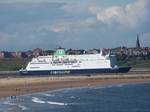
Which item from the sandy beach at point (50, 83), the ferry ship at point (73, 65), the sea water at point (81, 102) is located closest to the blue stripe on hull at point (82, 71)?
the ferry ship at point (73, 65)

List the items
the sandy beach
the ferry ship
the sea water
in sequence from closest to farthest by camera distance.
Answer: the sea water, the sandy beach, the ferry ship

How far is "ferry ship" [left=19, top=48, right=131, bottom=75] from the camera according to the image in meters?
135

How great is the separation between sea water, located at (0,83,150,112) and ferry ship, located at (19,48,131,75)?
175 ft

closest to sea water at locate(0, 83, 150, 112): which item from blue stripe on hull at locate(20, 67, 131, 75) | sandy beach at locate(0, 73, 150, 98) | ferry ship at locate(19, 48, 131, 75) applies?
sandy beach at locate(0, 73, 150, 98)

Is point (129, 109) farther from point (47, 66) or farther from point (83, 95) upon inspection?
point (47, 66)

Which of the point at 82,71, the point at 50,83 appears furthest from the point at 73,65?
the point at 50,83

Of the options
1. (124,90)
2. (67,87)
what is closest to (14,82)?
(67,87)

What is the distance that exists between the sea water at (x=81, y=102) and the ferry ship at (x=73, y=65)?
5328cm

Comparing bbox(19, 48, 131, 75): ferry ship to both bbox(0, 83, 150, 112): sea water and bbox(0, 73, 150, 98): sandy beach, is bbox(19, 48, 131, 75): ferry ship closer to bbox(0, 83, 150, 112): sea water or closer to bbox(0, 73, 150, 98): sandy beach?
bbox(0, 73, 150, 98): sandy beach

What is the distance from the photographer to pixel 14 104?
197ft

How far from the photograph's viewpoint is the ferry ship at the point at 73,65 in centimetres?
13475

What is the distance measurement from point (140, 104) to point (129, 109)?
19.2 ft

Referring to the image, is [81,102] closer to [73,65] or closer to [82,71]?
[82,71]

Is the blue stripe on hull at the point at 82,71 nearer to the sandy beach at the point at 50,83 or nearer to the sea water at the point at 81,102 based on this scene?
the sandy beach at the point at 50,83
